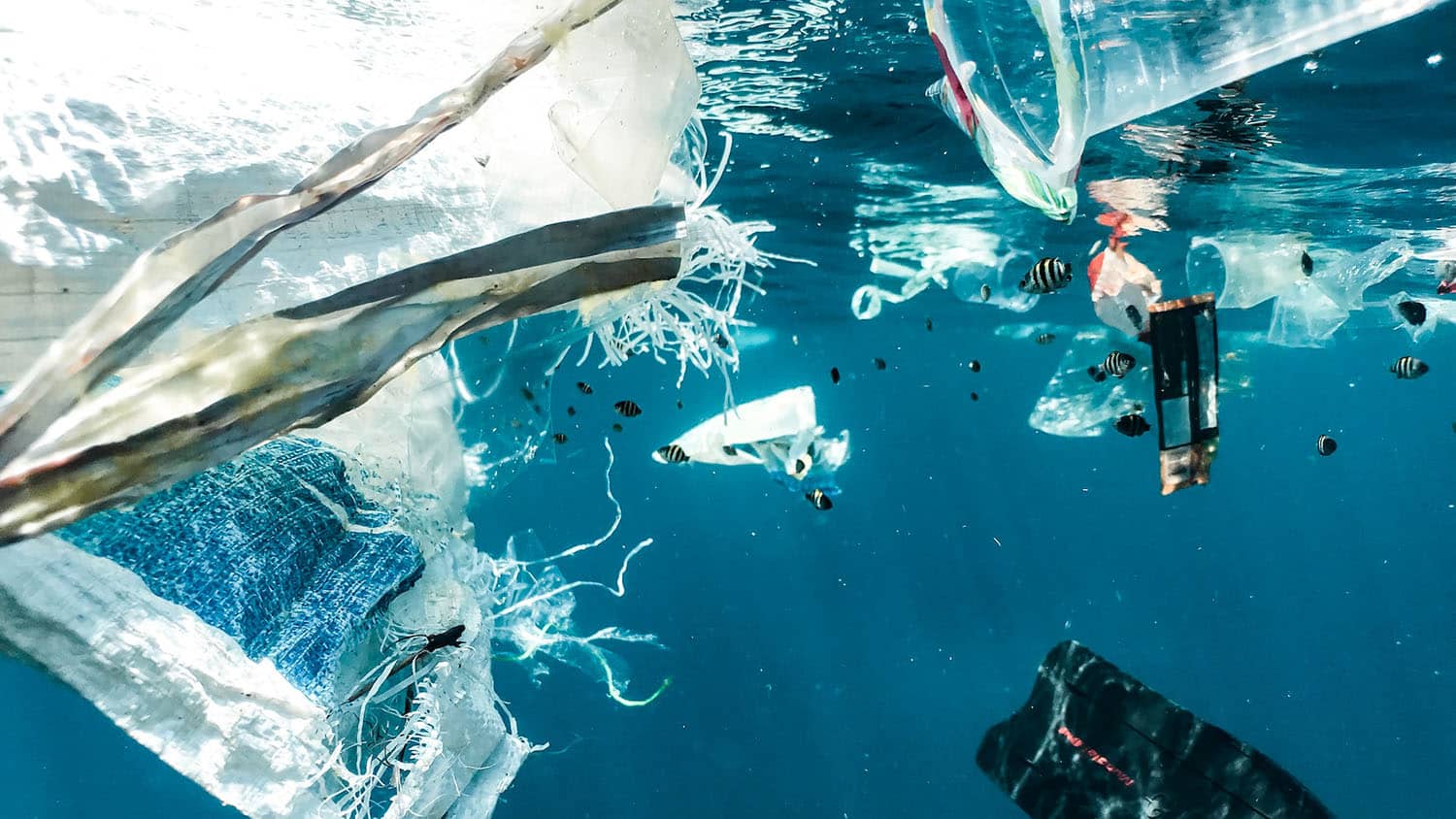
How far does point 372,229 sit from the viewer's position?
2.61 metres

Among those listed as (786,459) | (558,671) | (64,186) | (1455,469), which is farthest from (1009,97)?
(1455,469)

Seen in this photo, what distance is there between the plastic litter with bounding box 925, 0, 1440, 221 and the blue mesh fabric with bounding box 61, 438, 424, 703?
263 centimetres

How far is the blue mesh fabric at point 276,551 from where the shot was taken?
7.75 ft

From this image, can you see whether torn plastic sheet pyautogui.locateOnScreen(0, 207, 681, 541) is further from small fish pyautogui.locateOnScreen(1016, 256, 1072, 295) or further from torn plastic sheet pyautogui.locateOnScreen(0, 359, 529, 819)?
small fish pyautogui.locateOnScreen(1016, 256, 1072, 295)

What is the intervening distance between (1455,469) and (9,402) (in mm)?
91121

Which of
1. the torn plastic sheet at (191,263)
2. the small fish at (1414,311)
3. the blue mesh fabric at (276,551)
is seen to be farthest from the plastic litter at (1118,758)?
the torn plastic sheet at (191,263)

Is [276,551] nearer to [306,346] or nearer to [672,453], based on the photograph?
[306,346]

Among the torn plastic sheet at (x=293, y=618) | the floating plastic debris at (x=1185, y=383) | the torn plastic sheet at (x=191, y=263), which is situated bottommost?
the floating plastic debris at (x=1185, y=383)

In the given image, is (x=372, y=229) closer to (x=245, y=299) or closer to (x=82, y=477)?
(x=245, y=299)

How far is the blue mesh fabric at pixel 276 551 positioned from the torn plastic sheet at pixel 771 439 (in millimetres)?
6065

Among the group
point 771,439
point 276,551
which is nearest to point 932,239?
point 771,439

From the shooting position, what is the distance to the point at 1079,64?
2.33 metres

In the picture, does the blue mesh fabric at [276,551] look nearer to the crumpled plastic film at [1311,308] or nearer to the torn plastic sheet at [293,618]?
the torn plastic sheet at [293,618]

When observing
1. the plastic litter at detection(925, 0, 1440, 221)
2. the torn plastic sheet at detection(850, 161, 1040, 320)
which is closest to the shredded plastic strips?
the plastic litter at detection(925, 0, 1440, 221)
